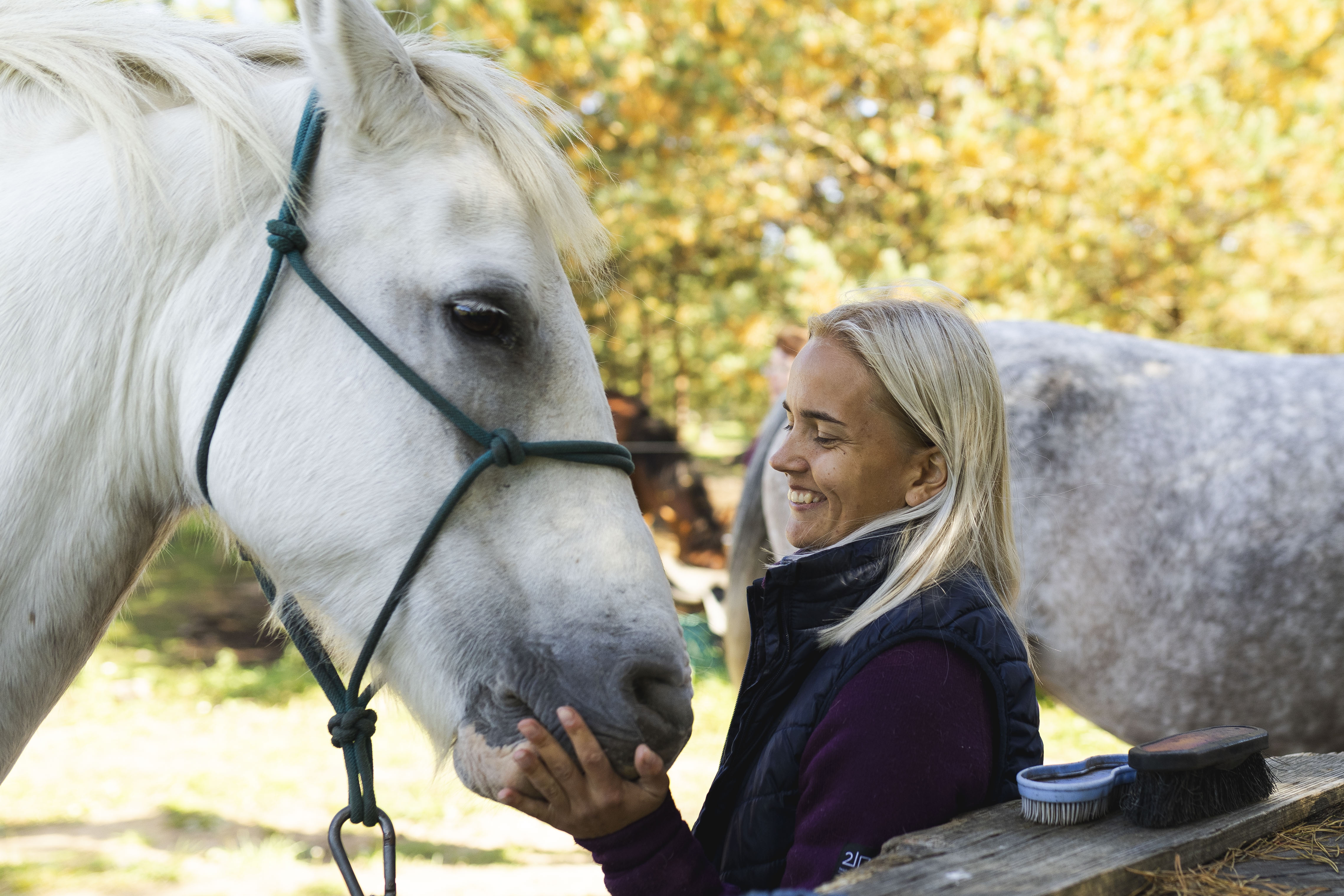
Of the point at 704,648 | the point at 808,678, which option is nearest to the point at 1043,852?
the point at 808,678

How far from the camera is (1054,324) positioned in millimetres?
3443

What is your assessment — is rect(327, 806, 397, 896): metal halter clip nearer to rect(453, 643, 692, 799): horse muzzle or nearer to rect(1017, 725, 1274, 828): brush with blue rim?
rect(453, 643, 692, 799): horse muzzle

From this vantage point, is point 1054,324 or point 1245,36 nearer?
point 1054,324

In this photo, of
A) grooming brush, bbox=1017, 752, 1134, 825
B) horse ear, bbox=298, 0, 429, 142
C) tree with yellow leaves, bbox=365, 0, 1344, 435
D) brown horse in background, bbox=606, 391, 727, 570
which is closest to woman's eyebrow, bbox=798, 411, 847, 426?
grooming brush, bbox=1017, 752, 1134, 825

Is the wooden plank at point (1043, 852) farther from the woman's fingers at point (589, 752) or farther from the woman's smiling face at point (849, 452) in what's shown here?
the woman's smiling face at point (849, 452)

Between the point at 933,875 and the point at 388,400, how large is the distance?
0.88 metres

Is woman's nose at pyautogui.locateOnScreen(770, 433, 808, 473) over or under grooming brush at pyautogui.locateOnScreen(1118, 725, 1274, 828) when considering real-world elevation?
over

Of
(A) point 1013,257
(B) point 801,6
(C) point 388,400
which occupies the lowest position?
(C) point 388,400

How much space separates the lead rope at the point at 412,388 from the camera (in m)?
1.22

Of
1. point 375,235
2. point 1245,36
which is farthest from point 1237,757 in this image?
point 1245,36

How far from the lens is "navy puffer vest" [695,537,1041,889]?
1.14 metres

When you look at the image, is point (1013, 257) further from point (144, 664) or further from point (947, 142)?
point (144, 664)

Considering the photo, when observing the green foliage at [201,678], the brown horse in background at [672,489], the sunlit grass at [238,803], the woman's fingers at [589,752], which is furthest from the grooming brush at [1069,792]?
the brown horse in background at [672,489]

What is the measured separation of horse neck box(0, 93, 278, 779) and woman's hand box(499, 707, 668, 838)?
26.8 inches
